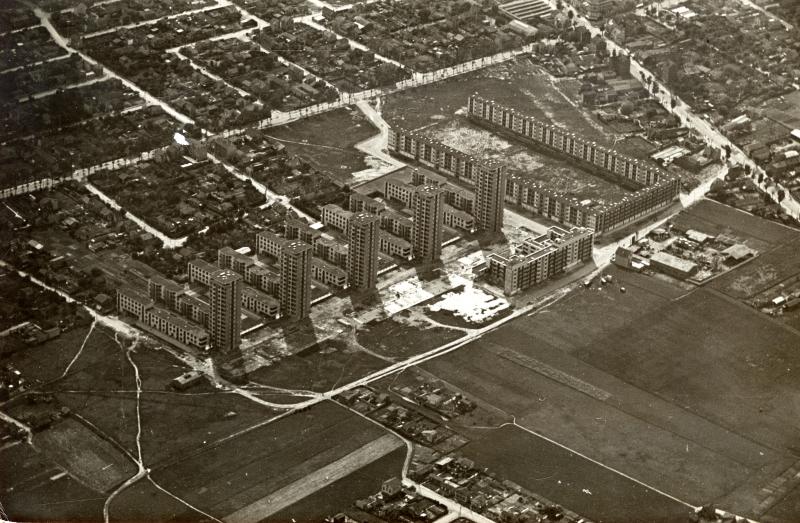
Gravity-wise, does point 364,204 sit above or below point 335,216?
above

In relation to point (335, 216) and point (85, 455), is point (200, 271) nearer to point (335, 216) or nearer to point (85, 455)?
point (335, 216)

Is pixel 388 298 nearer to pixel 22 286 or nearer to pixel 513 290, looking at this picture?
pixel 513 290

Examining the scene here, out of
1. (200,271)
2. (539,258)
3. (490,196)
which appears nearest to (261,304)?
(200,271)

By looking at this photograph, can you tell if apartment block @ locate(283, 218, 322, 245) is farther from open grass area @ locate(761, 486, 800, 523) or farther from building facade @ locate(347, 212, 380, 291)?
open grass area @ locate(761, 486, 800, 523)

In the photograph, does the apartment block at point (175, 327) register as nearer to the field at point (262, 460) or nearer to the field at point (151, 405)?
the field at point (151, 405)

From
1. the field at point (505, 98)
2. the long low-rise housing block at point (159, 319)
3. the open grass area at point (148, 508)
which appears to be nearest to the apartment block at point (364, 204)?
the field at point (505, 98)
